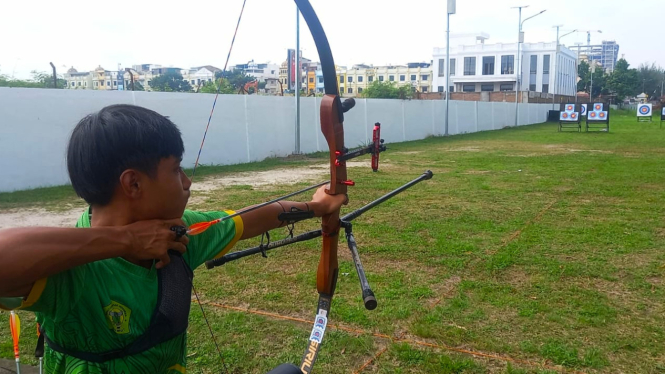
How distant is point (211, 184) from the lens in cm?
1002

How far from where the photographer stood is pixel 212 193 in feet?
29.2

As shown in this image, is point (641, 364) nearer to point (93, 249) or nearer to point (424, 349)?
point (424, 349)

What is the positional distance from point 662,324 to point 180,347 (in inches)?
129

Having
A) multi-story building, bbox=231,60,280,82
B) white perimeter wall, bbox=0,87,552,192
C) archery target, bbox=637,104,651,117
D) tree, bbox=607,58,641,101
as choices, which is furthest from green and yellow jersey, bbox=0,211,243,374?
tree, bbox=607,58,641,101

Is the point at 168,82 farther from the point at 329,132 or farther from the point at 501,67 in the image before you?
the point at 501,67

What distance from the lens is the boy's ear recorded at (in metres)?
1.23

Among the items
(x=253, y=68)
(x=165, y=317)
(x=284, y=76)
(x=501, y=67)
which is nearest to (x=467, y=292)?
(x=253, y=68)

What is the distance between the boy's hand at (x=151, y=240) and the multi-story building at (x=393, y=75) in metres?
90.2

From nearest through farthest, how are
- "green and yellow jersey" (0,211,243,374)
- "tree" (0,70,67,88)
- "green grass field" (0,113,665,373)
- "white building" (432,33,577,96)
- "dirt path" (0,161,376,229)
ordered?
"green and yellow jersey" (0,211,243,374) → "green grass field" (0,113,665,373) → "dirt path" (0,161,376,229) → "tree" (0,70,67,88) → "white building" (432,33,577,96)

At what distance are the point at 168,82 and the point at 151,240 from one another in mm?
17522

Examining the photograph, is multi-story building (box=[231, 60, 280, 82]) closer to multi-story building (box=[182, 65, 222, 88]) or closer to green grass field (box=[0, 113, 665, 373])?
multi-story building (box=[182, 65, 222, 88])

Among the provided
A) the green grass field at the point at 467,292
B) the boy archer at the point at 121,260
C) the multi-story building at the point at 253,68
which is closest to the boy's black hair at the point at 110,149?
the boy archer at the point at 121,260

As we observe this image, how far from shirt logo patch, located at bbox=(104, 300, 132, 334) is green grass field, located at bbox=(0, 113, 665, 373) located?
72.0 inches

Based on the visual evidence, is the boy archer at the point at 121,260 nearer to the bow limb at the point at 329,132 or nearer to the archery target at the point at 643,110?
the bow limb at the point at 329,132
